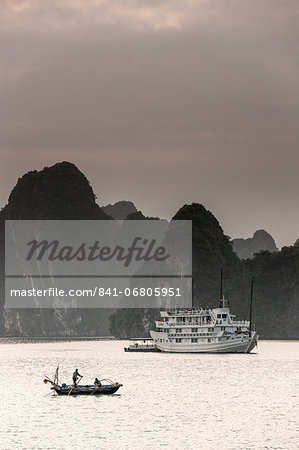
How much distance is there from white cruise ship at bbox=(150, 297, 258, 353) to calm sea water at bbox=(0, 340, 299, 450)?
2890cm

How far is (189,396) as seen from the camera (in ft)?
254

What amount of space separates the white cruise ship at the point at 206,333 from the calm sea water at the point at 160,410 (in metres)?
28.9

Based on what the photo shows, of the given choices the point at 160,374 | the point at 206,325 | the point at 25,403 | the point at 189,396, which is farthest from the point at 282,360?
the point at 25,403

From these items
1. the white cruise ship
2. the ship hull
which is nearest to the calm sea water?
the white cruise ship

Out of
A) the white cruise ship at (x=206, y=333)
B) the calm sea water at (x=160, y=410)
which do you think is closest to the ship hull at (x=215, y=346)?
the white cruise ship at (x=206, y=333)

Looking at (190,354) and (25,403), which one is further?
(190,354)

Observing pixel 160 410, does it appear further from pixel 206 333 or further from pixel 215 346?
pixel 215 346

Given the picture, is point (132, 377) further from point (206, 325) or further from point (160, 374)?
point (206, 325)

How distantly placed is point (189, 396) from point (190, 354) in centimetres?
7111

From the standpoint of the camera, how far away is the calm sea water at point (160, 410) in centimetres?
5294

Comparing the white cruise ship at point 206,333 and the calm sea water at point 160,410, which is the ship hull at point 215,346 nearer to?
the white cruise ship at point 206,333

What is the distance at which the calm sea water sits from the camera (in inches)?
2084

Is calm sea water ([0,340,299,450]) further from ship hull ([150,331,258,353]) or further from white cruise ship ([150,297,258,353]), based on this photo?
ship hull ([150,331,258,353])

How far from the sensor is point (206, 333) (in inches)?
5640
